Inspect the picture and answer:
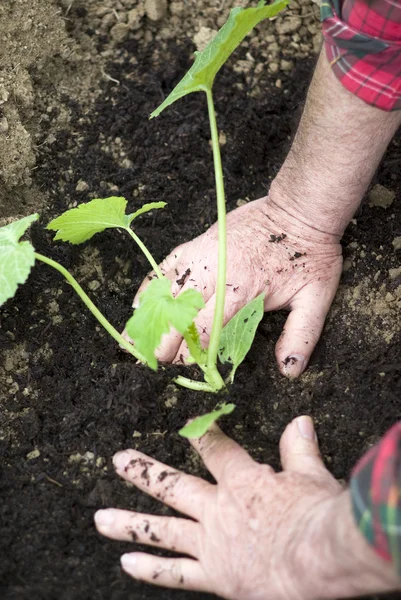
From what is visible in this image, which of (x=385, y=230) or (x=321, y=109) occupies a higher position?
(x=321, y=109)

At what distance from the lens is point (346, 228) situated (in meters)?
2.06

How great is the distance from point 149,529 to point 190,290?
0.53 metres

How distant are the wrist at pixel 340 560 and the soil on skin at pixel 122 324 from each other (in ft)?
1.27

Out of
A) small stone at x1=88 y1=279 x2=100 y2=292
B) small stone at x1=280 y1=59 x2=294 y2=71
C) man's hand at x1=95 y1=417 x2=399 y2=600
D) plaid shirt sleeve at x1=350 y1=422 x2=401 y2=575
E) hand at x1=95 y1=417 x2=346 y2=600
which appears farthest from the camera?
small stone at x1=280 y1=59 x2=294 y2=71

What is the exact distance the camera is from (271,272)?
187cm

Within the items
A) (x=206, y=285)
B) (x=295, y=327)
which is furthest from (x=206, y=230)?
(x=295, y=327)

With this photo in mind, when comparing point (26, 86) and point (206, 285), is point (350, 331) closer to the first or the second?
point (206, 285)

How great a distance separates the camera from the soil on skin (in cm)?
A: 158

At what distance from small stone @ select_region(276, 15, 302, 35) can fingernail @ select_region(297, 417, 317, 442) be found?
1527 millimetres

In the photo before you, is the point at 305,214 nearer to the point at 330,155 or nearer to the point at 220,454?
the point at 330,155

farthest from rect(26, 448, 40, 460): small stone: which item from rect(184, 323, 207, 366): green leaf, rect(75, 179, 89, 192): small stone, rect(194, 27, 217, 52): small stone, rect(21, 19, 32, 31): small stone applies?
rect(194, 27, 217, 52): small stone

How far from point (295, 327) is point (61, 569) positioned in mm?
839

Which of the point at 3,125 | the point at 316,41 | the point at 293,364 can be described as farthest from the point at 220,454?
the point at 316,41

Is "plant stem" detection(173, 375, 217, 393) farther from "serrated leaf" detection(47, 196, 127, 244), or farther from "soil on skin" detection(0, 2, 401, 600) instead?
"serrated leaf" detection(47, 196, 127, 244)
